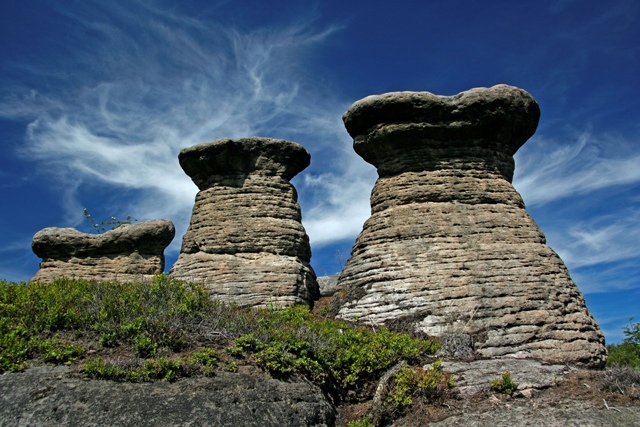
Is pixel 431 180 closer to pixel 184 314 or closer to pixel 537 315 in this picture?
pixel 537 315

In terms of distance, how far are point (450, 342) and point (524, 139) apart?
745 centimetres

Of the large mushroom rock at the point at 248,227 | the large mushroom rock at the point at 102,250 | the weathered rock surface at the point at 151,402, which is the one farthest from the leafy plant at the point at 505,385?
the large mushroom rock at the point at 102,250

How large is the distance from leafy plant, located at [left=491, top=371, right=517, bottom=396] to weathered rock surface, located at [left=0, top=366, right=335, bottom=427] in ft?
9.51

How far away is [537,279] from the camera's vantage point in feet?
41.2

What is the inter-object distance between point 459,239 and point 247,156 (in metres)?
7.07

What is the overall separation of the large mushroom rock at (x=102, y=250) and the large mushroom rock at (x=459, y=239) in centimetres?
886

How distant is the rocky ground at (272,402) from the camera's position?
7113 mm

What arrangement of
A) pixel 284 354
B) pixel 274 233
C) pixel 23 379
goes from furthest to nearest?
pixel 274 233, pixel 284 354, pixel 23 379

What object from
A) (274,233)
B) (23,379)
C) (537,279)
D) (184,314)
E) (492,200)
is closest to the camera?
(23,379)

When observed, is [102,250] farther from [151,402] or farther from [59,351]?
[151,402]

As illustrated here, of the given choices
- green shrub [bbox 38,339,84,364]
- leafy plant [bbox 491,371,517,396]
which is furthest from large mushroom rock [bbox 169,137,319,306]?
leafy plant [bbox 491,371,517,396]

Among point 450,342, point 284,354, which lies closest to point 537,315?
point 450,342

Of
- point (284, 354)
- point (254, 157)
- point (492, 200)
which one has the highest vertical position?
point (254, 157)

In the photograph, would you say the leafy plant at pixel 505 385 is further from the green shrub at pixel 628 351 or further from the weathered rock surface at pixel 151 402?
the green shrub at pixel 628 351
